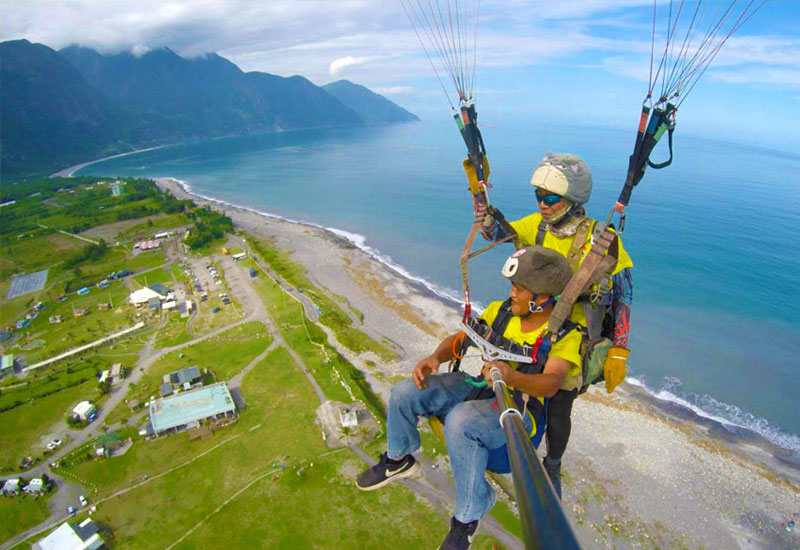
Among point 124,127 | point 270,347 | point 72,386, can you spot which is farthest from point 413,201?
point 124,127

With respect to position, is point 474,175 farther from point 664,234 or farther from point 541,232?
point 664,234

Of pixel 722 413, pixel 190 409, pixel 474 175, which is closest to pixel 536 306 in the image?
pixel 474 175

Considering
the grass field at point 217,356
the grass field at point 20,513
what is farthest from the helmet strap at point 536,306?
the grass field at point 217,356

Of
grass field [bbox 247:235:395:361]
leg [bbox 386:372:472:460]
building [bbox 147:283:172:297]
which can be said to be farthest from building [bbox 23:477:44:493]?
leg [bbox 386:372:472:460]

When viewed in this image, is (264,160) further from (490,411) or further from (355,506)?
(490,411)

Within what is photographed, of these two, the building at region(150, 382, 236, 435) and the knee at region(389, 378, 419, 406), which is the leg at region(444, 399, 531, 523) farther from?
the building at region(150, 382, 236, 435)

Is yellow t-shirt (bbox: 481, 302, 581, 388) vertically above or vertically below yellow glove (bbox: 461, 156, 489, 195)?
below
